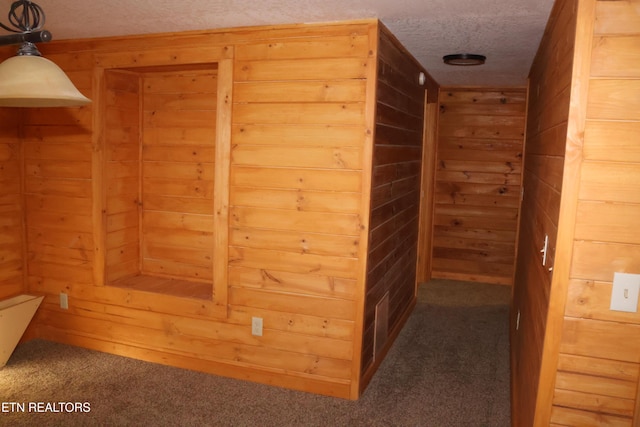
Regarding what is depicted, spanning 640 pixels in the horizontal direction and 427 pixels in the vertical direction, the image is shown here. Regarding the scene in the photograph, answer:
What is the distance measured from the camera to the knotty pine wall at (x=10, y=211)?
3.51 m

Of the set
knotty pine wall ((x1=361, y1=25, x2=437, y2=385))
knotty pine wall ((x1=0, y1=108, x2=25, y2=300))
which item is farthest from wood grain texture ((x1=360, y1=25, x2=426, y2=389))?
knotty pine wall ((x1=0, y1=108, x2=25, y2=300))

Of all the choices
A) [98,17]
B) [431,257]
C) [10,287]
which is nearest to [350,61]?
[98,17]

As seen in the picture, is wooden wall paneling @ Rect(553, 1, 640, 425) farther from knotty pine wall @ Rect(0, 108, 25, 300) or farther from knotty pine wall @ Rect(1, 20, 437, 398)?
knotty pine wall @ Rect(0, 108, 25, 300)

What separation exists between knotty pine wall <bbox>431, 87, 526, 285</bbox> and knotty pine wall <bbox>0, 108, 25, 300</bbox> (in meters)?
3.97

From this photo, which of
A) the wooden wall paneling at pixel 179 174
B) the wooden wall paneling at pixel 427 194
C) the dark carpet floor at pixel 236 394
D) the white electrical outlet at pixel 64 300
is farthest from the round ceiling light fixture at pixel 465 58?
the white electrical outlet at pixel 64 300

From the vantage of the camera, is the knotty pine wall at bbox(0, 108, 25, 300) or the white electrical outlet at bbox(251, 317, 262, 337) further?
the knotty pine wall at bbox(0, 108, 25, 300)

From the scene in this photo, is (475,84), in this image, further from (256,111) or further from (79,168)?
(79,168)

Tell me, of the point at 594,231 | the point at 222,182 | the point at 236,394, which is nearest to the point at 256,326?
the point at 236,394

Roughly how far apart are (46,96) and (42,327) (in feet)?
9.37

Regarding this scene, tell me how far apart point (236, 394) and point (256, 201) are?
1130 millimetres

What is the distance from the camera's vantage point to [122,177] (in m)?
3.58

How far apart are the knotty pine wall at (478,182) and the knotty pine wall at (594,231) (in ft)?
12.4

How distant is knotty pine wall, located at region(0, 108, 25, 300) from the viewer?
138 inches

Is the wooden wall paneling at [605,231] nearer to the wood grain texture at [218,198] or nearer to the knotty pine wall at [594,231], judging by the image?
the knotty pine wall at [594,231]
